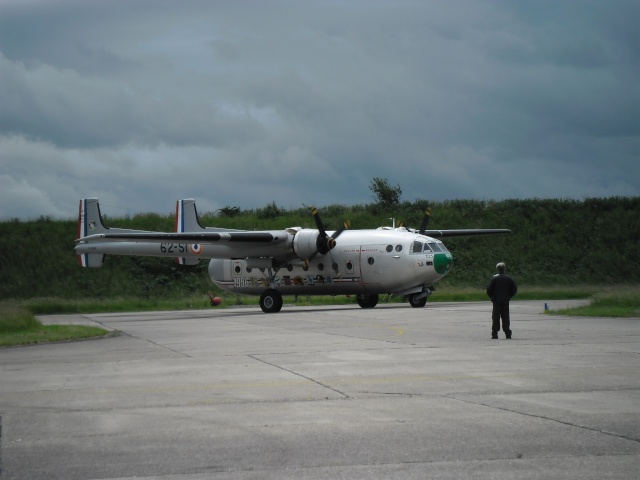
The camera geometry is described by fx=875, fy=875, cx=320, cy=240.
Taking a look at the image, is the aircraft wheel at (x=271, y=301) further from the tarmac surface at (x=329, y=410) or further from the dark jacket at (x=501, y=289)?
the dark jacket at (x=501, y=289)

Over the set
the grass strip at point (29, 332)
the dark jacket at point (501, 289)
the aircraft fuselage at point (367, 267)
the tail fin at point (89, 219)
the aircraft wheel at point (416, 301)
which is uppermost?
the tail fin at point (89, 219)

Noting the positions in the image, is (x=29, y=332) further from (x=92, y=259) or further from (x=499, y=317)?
(x=92, y=259)

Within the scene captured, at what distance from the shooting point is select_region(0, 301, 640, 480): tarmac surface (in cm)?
745

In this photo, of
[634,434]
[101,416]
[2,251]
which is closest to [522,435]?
[634,434]

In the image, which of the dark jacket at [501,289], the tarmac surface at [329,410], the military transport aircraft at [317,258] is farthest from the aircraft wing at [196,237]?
the dark jacket at [501,289]

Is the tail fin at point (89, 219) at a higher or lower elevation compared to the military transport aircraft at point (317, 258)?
higher

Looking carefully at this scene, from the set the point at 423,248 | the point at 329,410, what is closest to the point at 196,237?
the point at 423,248

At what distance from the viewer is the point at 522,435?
8.51 metres

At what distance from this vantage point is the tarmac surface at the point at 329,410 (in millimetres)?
7445

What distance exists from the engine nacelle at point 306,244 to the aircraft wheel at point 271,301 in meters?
2.08

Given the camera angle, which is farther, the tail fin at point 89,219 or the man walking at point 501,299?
the tail fin at point 89,219

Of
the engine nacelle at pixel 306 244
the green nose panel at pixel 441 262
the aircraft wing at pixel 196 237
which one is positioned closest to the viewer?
the aircraft wing at pixel 196 237

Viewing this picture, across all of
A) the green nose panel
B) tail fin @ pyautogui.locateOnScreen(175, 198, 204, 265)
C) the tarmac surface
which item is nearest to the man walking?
the tarmac surface

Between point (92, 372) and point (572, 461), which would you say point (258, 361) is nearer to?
→ point (92, 372)
